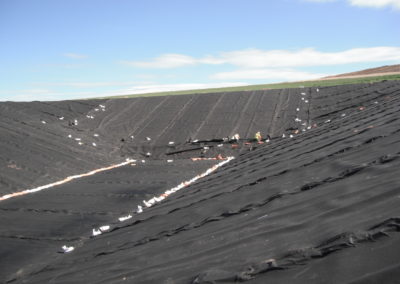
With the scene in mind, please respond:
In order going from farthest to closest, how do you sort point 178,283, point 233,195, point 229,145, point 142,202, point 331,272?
point 229,145
point 142,202
point 233,195
point 178,283
point 331,272

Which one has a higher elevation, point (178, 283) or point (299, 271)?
point (299, 271)

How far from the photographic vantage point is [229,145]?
37.9 ft

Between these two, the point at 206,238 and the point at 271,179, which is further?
the point at 271,179

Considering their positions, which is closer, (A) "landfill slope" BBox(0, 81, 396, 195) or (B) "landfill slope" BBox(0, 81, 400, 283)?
(B) "landfill slope" BBox(0, 81, 400, 283)

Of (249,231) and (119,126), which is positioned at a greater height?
(119,126)

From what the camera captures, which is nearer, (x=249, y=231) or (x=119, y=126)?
(x=249, y=231)

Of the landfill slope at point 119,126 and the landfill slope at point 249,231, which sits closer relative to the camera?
the landfill slope at point 249,231

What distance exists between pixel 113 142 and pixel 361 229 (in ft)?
38.1

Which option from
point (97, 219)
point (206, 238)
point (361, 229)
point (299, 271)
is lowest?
point (97, 219)

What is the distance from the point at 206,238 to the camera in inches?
112

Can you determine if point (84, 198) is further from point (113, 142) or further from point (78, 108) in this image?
point (78, 108)

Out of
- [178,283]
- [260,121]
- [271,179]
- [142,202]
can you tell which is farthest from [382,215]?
[260,121]

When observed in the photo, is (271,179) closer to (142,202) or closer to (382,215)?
(382,215)

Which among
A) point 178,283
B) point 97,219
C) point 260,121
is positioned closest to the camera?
point 178,283
